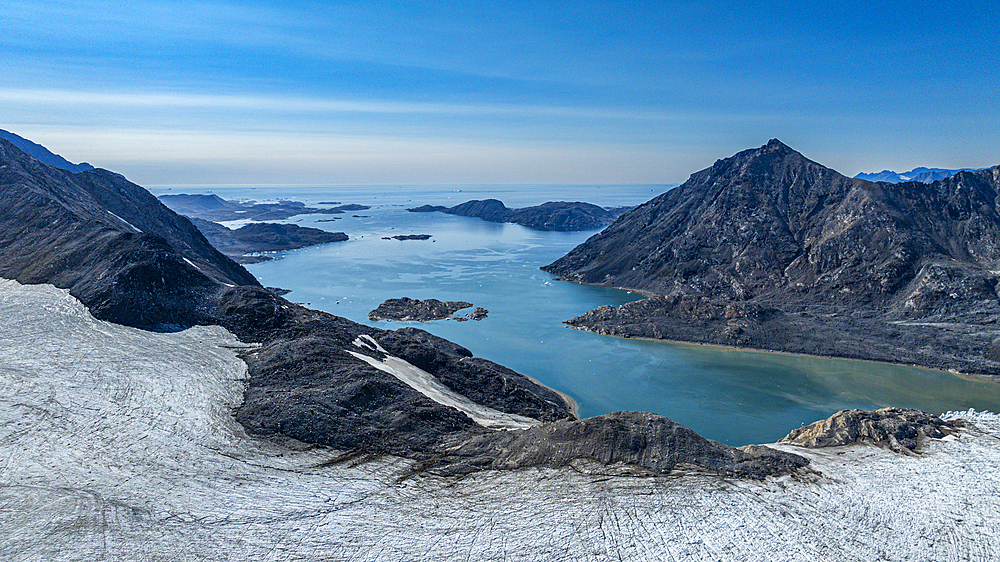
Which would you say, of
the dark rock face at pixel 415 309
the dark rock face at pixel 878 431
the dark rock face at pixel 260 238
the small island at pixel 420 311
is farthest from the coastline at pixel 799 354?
the dark rock face at pixel 260 238

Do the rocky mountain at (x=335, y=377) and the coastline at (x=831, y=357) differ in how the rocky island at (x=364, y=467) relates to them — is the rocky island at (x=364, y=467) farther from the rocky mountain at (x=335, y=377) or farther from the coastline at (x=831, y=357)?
the coastline at (x=831, y=357)


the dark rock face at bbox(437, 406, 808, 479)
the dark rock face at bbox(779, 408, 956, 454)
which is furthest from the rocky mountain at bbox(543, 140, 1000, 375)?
the dark rock face at bbox(437, 406, 808, 479)

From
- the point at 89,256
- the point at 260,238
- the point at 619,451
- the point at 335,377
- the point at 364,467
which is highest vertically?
the point at 89,256

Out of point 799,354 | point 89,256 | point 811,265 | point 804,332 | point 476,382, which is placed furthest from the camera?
point 811,265

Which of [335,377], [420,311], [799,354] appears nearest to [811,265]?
[799,354]

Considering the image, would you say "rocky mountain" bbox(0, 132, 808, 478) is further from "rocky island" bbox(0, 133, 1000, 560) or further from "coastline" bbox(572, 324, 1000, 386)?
"coastline" bbox(572, 324, 1000, 386)

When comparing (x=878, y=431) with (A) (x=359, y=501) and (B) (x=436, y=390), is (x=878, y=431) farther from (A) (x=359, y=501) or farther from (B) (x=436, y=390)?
(A) (x=359, y=501)
